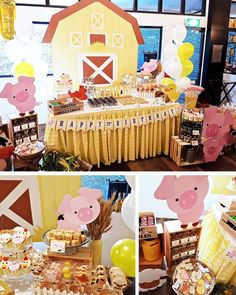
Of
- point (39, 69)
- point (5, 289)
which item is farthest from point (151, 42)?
point (5, 289)

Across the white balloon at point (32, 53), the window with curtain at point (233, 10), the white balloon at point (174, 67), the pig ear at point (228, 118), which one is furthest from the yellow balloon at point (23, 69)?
the window with curtain at point (233, 10)

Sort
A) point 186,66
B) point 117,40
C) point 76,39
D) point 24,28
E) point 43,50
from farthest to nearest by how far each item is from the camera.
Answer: point 43,50
point 24,28
point 186,66
point 117,40
point 76,39

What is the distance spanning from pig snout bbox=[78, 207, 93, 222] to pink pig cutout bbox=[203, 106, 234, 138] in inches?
103

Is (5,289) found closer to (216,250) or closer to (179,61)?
(216,250)

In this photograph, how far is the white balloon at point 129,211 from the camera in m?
1.60

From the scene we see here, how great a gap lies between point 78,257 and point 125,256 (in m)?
0.24

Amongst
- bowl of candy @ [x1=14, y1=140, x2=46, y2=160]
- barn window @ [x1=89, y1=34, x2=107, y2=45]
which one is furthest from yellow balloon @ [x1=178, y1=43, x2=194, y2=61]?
bowl of candy @ [x1=14, y1=140, x2=46, y2=160]

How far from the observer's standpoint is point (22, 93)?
368 cm

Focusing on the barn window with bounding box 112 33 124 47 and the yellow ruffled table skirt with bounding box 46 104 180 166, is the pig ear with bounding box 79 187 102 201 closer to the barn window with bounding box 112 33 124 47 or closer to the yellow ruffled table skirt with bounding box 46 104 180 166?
the yellow ruffled table skirt with bounding box 46 104 180 166

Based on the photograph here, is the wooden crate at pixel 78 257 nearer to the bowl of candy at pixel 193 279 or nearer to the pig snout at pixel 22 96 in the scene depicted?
the bowl of candy at pixel 193 279

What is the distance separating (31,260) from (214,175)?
1.00 metres

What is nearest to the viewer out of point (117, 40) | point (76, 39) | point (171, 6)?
point (76, 39)

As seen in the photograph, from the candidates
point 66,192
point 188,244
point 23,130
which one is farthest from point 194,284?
point 23,130

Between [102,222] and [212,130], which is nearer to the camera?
[102,222]
